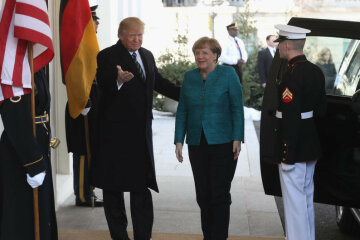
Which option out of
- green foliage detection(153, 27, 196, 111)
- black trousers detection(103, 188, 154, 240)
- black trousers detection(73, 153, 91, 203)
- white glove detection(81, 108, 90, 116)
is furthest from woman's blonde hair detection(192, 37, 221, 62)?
green foliage detection(153, 27, 196, 111)

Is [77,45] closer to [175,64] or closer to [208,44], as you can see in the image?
[208,44]

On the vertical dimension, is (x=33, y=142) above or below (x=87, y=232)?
above

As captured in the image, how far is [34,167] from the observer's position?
151 inches

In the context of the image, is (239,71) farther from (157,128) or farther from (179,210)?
(179,210)

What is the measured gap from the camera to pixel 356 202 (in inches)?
194

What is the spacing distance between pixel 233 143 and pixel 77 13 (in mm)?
1546

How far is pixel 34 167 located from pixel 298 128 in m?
1.80

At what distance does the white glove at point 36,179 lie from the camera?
152 inches

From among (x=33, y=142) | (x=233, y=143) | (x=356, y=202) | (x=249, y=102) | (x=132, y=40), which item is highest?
(x=132, y=40)

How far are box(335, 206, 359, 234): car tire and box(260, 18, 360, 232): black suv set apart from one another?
92cm

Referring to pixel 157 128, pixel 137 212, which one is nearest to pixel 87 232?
pixel 137 212

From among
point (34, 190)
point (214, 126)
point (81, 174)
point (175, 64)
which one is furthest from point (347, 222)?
point (175, 64)

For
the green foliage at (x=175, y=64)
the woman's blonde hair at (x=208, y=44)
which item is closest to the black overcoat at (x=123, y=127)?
the woman's blonde hair at (x=208, y=44)

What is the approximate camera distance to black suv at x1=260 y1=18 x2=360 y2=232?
491cm
